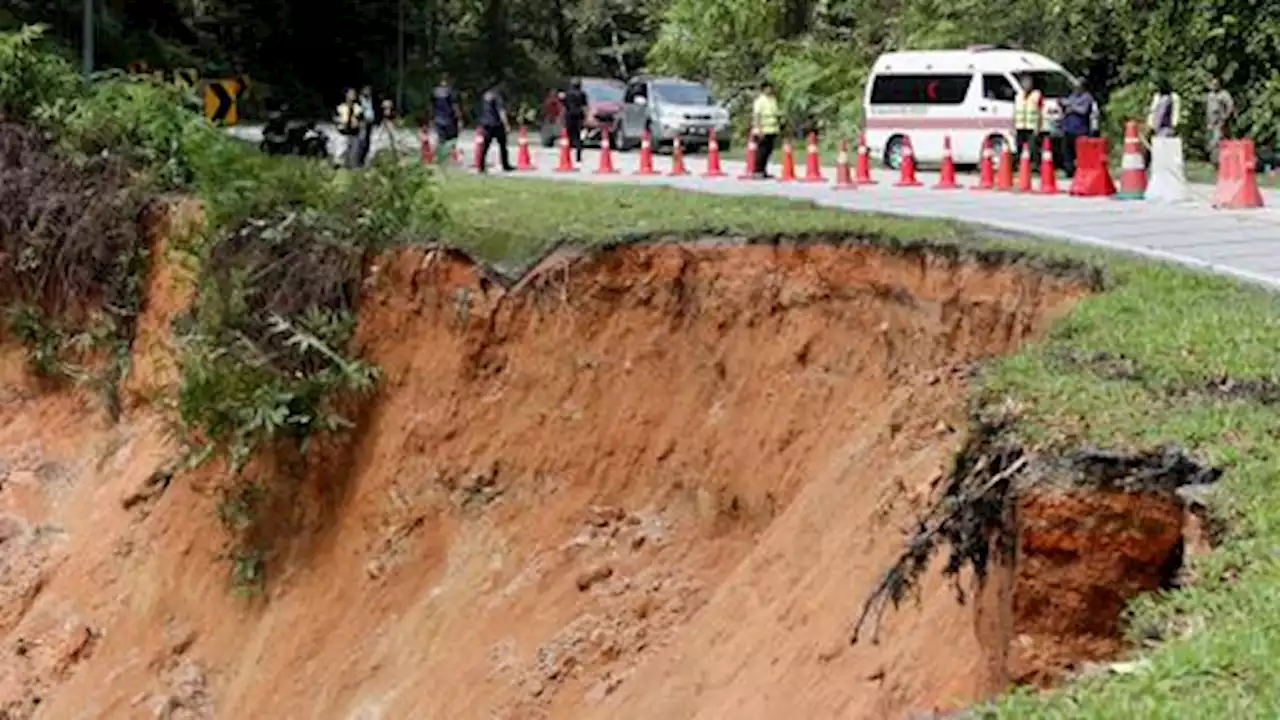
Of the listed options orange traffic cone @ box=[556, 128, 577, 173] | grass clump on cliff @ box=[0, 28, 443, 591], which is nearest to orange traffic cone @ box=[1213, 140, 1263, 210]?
grass clump on cliff @ box=[0, 28, 443, 591]

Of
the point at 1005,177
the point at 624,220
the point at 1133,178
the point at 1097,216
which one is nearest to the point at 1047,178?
the point at 1005,177

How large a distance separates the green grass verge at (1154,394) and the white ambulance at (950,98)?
59.6ft

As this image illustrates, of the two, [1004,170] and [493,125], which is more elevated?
[493,125]

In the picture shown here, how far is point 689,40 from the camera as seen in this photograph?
50.5 m

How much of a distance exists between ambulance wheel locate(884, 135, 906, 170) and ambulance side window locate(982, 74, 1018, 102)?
1.67 m

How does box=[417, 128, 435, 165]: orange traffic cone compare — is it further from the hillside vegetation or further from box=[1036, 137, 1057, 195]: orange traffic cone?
box=[1036, 137, 1057, 195]: orange traffic cone

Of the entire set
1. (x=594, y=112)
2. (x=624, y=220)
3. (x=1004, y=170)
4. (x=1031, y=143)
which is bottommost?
(x=624, y=220)

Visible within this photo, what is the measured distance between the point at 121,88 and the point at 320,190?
430cm

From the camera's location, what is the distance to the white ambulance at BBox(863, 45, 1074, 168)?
108 ft

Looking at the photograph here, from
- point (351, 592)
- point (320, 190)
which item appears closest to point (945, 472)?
point (351, 592)

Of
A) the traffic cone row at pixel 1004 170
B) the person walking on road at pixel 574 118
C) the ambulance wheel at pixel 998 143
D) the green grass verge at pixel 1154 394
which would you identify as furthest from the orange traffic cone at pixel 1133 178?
the person walking on road at pixel 574 118

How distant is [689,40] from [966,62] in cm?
1779

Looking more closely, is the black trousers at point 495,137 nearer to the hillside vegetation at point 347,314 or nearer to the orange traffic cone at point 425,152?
the orange traffic cone at point 425,152

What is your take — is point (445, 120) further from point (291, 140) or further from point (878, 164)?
point (291, 140)
